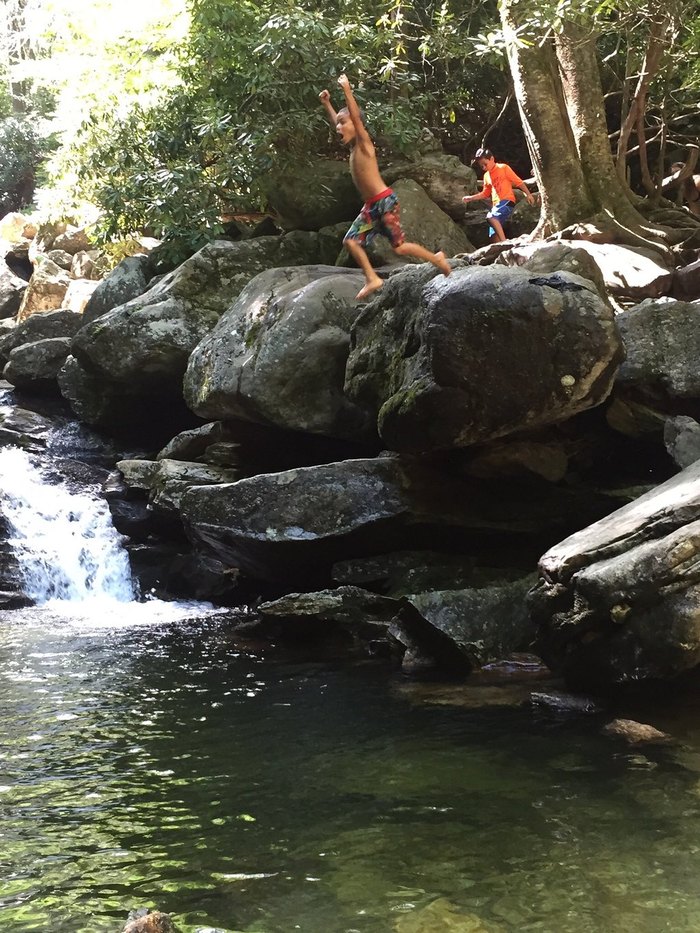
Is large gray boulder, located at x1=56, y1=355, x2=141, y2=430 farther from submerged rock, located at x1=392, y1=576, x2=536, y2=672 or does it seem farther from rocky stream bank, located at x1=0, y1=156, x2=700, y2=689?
submerged rock, located at x1=392, y1=576, x2=536, y2=672

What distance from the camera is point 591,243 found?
1282 centimetres

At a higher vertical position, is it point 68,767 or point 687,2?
point 687,2

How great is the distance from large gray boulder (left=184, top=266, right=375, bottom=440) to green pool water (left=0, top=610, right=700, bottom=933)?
398 cm

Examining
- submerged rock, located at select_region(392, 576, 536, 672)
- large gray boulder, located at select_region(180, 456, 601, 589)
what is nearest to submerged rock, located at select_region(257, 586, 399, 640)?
large gray boulder, located at select_region(180, 456, 601, 589)

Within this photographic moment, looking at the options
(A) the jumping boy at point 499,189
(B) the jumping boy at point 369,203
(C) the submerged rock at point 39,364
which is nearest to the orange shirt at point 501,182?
(A) the jumping boy at point 499,189

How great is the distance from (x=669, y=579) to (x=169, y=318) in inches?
400

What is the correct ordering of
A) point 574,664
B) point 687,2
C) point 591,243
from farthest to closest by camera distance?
point 591,243 < point 687,2 < point 574,664

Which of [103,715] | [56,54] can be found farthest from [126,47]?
[103,715]

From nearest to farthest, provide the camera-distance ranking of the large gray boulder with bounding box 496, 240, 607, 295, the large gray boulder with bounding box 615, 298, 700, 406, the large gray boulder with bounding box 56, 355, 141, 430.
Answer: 1. the large gray boulder with bounding box 615, 298, 700, 406
2. the large gray boulder with bounding box 496, 240, 607, 295
3. the large gray boulder with bounding box 56, 355, 141, 430

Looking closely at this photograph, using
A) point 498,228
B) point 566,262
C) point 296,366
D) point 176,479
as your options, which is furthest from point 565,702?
point 498,228

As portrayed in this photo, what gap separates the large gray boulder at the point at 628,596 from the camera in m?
6.09

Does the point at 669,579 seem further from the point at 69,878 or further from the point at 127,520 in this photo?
the point at 127,520

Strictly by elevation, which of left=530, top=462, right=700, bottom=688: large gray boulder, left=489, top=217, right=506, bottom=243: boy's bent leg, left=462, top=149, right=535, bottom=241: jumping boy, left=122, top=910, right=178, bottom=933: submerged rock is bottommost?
left=122, top=910, right=178, bottom=933: submerged rock

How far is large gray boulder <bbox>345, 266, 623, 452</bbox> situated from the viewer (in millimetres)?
8062
